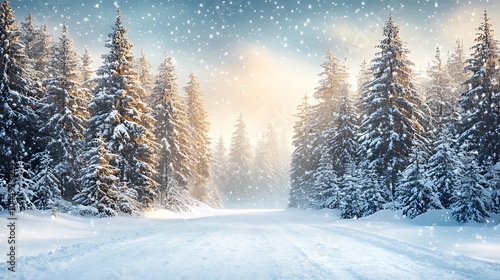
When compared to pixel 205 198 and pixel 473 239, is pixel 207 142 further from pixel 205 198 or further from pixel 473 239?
pixel 473 239

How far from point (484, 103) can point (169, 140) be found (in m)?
24.6

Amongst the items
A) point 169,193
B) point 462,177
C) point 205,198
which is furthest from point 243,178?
point 462,177

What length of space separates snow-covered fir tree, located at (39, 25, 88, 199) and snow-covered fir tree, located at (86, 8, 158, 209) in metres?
1.66

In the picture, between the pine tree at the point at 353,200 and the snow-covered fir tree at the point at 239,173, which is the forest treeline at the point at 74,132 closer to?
the pine tree at the point at 353,200

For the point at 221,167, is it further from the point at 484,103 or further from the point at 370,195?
the point at 484,103

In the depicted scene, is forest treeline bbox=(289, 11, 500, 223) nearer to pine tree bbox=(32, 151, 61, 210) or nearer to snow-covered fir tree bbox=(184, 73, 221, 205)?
snow-covered fir tree bbox=(184, 73, 221, 205)

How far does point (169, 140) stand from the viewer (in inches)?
1220

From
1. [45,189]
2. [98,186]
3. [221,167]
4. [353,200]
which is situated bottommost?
[353,200]

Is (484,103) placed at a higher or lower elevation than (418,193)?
higher

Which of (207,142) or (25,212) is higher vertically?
(207,142)

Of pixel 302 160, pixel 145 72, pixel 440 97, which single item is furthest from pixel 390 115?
pixel 145 72

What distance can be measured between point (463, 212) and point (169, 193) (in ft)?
73.0

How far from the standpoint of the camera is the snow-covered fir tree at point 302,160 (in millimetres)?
38094

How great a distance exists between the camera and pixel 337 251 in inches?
346
